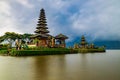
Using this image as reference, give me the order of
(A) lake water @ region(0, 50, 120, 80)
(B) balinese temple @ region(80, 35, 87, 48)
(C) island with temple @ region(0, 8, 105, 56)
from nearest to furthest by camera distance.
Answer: (A) lake water @ region(0, 50, 120, 80)
(C) island with temple @ region(0, 8, 105, 56)
(B) balinese temple @ region(80, 35, 87, 48)

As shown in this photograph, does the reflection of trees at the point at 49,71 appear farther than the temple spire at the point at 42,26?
No

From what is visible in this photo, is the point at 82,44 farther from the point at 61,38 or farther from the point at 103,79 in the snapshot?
the point at 103,79

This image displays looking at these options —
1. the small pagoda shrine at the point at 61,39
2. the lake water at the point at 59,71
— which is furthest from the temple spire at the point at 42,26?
the lake water at the point at 59,71

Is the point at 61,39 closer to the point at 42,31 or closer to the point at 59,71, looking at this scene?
the point at 42,31

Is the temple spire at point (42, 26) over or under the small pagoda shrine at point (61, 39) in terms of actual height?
over

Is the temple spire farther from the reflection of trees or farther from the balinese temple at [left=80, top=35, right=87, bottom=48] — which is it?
the reflection of trees

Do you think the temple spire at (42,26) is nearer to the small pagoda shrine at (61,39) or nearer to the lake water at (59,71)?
the small pagoda shrine at (61,39)

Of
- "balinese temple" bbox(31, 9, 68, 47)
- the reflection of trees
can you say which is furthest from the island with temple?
the reflection of trees

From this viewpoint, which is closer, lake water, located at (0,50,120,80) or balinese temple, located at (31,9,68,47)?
lake water, located at (0,50,120,80)

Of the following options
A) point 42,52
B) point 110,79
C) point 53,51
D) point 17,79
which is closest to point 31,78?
point 17,79

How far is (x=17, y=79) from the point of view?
8.12 meters

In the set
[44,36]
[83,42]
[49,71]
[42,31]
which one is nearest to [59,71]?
[49,71]

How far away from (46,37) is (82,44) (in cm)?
2035

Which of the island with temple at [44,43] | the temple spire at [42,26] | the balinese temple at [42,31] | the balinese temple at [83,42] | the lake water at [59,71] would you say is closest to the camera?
the lake water at [59,71]
